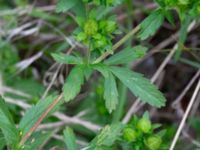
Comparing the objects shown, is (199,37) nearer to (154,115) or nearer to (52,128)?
(154,115)

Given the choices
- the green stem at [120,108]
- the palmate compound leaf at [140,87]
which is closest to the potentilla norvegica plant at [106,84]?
the palmate compound leaf at [140,87]

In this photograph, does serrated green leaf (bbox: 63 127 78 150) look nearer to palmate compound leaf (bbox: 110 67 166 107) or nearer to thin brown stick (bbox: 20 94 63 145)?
thin brown stick (bbox: 20 94 63 145)

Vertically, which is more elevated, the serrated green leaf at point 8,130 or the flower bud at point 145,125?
the serrated green leaf at point 8,130

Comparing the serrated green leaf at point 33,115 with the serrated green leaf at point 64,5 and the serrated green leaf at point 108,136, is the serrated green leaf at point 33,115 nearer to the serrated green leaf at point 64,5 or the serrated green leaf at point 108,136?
the serrated green leaf at point 108,136

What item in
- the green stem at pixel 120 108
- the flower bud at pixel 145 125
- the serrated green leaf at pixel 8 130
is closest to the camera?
the serrated green leaf at pixel 8 130

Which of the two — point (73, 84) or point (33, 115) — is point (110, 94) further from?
point (33, 115)

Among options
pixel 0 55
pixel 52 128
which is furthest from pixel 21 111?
pixel 0 55

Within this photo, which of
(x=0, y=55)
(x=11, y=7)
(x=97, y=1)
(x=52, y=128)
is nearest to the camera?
(x=97, y=1)
